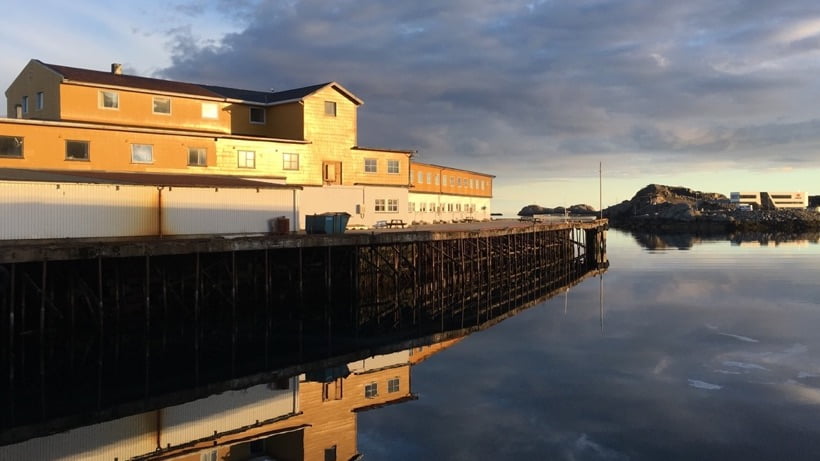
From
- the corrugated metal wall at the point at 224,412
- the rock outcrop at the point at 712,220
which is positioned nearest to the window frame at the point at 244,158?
the corrugated metal wall at the point at 224,412

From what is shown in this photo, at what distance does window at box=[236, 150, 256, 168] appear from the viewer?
122ft

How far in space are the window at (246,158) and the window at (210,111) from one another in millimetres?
3845

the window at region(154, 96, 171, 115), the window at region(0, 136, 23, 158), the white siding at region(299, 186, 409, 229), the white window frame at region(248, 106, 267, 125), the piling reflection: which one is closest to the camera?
the piling reflection

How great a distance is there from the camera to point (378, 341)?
22.7 m

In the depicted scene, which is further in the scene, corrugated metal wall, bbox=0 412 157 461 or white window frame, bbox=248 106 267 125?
white window frame, bbox=248 106 267 125

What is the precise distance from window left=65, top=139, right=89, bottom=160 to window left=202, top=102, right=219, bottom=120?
8.74 m

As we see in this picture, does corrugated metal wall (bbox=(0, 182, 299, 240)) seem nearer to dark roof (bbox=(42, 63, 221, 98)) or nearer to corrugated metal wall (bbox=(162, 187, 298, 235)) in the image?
corrugated metal wall (bbox=(162, 187, 298, 235))

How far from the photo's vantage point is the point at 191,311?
84.5ft

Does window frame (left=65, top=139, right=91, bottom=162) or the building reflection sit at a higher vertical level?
window frame (left=65, top=139, right=91, bottom=162)

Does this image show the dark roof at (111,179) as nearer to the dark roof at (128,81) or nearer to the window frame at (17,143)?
the window frame at (17,143)

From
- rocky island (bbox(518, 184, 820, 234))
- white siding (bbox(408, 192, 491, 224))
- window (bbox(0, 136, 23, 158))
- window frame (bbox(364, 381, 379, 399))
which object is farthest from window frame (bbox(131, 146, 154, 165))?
rocky island (bbox(518, 184, 820, 234))

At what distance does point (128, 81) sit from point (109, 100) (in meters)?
2.43

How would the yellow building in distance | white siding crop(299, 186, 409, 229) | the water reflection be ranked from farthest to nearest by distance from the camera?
the water reflection → white siding crop(299, 186, 409, 229) → the yellow building in distance

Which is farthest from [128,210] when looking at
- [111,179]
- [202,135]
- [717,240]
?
[717,240]
